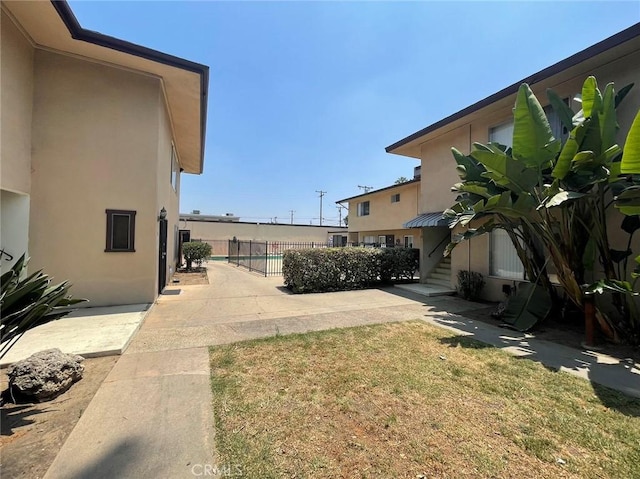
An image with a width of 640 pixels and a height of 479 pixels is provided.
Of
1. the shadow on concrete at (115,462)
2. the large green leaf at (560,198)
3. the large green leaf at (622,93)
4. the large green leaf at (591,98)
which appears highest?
the large green leaf at (622,93)

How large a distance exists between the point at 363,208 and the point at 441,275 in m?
14.3

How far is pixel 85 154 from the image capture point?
7.05 meters

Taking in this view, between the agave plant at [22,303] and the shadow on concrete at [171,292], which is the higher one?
the agave plant at [22,303]

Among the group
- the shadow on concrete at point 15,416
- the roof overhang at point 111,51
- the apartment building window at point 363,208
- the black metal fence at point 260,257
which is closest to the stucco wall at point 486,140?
the black metal fence at point 260,257

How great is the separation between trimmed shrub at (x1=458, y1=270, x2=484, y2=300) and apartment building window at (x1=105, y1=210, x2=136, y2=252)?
9840 mm

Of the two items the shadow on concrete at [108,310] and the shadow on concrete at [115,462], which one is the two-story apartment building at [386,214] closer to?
the shadow on concrete at [108,310]

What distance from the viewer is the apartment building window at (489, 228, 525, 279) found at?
27.2ft

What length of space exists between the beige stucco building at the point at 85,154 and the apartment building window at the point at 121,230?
0.02 metres

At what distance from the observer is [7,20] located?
18.4 ft

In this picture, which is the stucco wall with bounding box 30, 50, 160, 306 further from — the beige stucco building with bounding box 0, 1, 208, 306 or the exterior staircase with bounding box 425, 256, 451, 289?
the exterior staircase with bounding box 425, 256, 451, 289

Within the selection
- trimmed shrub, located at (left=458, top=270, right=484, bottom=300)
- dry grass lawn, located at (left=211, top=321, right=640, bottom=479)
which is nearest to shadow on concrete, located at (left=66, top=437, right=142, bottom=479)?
dry grass lawn, located at (left=211, top=321, right=640, bottom=479)

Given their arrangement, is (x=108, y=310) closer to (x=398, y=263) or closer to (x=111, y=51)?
(x=111, y=51)

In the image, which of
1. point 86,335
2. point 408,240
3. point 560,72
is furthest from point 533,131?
point 408,240

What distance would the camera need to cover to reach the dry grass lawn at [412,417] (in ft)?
7.63
